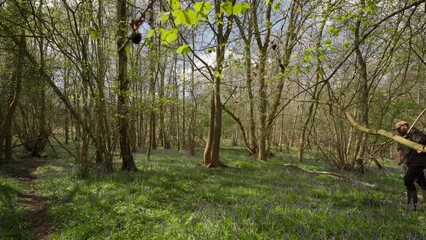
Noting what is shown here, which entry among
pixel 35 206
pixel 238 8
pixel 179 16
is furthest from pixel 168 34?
pixel 35 206

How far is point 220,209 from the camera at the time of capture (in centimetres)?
566

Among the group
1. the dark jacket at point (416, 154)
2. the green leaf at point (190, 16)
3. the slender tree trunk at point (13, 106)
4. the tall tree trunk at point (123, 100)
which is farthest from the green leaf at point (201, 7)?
the slender tree trunk at point (13, 106)

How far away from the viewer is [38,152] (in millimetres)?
16109

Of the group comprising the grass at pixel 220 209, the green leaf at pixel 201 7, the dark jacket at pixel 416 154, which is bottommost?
the grass at pixel 220 209

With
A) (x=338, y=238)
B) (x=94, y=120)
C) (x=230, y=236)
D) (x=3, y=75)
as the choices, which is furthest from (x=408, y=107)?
(x=3, y=75)

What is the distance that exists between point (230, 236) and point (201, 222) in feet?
2.44

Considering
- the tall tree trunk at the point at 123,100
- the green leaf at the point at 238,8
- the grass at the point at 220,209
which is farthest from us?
the tall tree trunk at the point at 123,100

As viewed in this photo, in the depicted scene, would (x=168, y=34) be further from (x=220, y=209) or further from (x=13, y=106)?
(x=13, y=106)

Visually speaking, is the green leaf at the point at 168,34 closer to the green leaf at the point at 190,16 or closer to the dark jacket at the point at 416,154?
the green leaf at the point at 190,16

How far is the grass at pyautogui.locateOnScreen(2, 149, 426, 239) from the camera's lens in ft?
15.4

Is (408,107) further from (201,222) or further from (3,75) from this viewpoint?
(3,75)

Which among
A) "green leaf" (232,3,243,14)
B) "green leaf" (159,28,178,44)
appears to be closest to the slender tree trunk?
"green leaf" (159,28,178,44)

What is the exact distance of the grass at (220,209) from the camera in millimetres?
4684

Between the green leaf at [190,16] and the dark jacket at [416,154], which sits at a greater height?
the green leaf at [190,16]
